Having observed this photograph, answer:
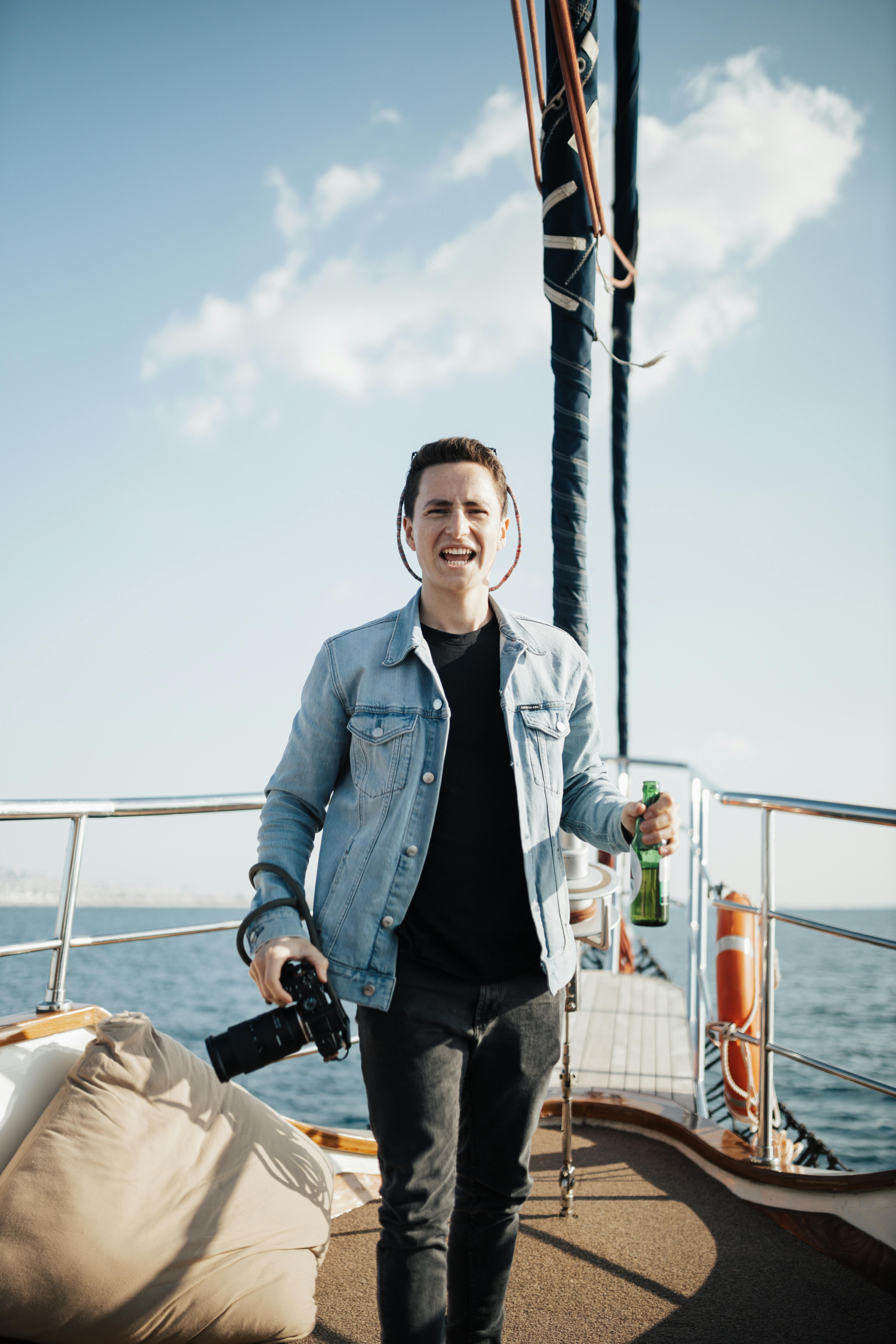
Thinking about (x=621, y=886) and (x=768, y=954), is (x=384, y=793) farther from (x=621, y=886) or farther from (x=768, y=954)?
(x=768, y=954)

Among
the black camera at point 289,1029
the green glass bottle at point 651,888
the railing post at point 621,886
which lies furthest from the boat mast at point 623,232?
the black camera at point 289,1029

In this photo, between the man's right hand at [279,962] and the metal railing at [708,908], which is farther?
the metal railing at [708,908]

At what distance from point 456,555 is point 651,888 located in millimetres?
920

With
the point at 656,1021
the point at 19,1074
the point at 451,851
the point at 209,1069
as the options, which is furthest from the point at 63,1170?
the point at 656,1021

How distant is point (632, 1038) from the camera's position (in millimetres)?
3408

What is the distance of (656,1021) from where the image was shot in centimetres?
361

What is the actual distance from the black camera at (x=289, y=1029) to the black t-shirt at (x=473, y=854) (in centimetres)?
16

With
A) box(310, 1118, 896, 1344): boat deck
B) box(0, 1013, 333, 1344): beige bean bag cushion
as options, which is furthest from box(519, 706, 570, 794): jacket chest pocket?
box(310, 1118, 896, 1344): boat deck

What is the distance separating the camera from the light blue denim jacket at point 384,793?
125 centimetres

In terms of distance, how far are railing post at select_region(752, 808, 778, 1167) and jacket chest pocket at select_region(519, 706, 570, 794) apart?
1.18 metres

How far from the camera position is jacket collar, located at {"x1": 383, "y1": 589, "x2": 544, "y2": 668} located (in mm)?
1362

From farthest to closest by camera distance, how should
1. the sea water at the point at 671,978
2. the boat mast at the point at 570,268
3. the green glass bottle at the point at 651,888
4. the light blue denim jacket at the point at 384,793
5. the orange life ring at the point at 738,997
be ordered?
the sea water at the point at 671,978 < the orange life ring at the point at 738,997 < the boat mast at the point at 570,268 < the green glass bottle at the point at 651,888 < the light blue denim jacket at the point at 384,793

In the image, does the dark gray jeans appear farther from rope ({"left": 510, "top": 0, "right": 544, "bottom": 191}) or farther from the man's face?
rope ({"left": 510, "top": 0, "right": 544, "bottom": 191})

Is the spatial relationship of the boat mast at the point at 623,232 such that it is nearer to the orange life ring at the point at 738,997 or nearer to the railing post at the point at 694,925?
the orange life ring at the point at 738,997
